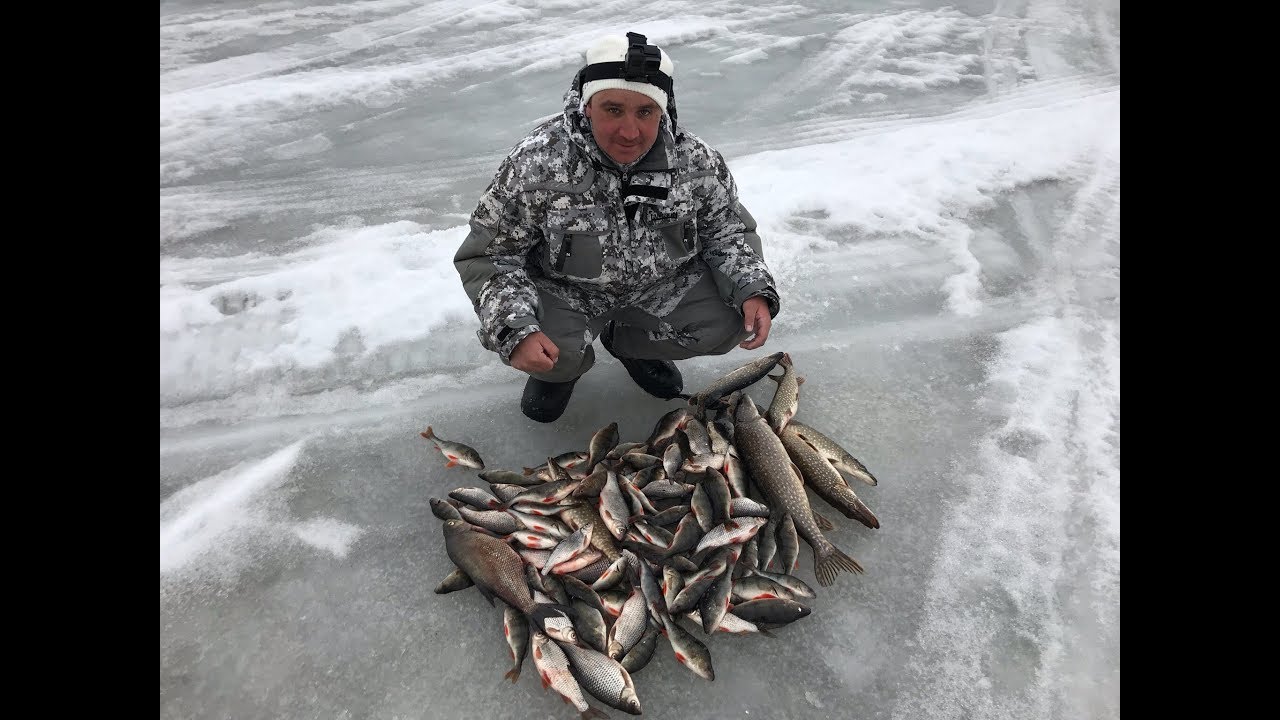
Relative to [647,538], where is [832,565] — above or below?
below

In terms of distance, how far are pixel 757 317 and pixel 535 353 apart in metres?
0.89

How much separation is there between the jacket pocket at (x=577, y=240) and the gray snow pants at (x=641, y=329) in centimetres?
19

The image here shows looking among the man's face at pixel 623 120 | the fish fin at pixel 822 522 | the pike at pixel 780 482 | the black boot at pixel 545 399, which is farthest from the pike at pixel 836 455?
the man's face at pixel 623 120

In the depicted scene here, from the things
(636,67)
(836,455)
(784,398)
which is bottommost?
(836,455)

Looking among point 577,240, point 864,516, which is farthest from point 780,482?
point 577,240

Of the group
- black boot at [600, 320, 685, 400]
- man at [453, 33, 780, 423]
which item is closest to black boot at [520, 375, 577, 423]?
man at [453, 33, 780, 423]

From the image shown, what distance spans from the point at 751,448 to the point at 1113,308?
7.77ft

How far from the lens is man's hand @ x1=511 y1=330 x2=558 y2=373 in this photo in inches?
99.0

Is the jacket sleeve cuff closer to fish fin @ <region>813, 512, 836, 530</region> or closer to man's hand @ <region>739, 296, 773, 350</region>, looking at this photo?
man's hand @ <region>739, 296, 773, 350</region>

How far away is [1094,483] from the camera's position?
2.76 m

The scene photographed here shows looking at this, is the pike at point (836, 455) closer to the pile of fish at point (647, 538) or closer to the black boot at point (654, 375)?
the pile of fish at point (647, 538)

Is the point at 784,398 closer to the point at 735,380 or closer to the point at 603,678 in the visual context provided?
the point at 735,380

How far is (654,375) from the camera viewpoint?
10.4 feet

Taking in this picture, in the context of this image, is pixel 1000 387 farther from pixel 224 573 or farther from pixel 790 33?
pixel 790 33
